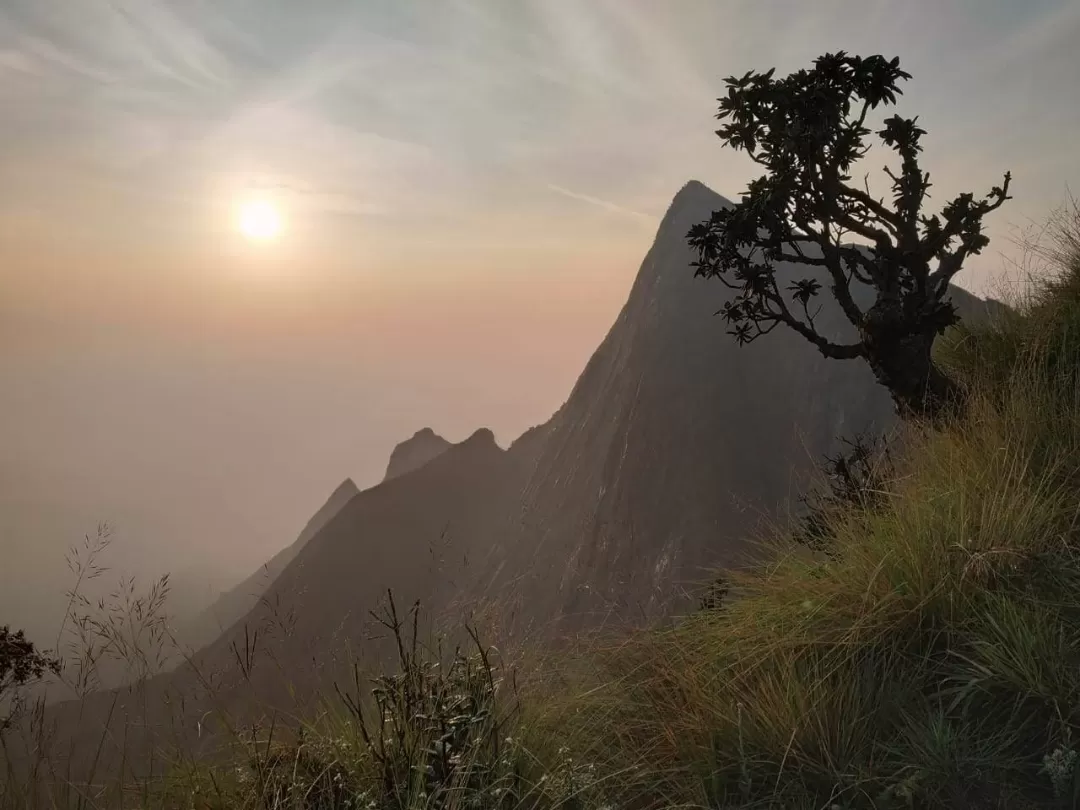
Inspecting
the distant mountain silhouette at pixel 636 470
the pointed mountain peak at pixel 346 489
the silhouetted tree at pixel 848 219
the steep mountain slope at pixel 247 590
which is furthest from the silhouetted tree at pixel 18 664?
the pointed mountain peak at pixel 346 489

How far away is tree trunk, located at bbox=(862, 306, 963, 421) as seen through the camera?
763 cm

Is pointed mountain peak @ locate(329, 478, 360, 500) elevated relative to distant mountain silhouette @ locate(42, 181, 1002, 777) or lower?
elevated

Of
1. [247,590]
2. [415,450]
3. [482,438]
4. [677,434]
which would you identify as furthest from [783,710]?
[247,590]

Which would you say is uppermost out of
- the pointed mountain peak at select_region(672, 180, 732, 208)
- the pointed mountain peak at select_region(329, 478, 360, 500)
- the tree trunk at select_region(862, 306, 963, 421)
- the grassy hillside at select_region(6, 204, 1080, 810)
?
the pointed mountain peak at select_region(672, 180, 732, 208)

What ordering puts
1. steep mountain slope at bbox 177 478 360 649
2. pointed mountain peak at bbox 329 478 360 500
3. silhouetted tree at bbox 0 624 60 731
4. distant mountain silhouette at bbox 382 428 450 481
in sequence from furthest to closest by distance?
1. pointed mountain peak at bbox 329 478 360 500
2. distant mountain silhouette at bbox 382 428 450 481
3. steep mountain slope at bbox 177 478 360 649
4. silhouetted tree at bbox 0 624 60 731

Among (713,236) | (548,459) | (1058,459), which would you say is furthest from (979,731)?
(548,459)

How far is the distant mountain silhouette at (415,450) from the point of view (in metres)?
98.9

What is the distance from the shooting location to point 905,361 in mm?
7777

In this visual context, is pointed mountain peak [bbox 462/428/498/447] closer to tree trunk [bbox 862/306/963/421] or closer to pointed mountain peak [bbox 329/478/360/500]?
pointed mountain peak [bbox 329/478/360/500]

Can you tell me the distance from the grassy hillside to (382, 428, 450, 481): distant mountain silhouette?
9542cm

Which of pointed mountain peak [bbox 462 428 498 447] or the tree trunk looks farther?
pointed mountain peak [bbox 462 428 498 447]

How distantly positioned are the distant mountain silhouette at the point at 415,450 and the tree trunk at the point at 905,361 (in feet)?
303

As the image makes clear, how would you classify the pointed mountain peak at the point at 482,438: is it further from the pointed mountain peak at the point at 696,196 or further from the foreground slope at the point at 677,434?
the pointed mountain peak at the point at 696,196

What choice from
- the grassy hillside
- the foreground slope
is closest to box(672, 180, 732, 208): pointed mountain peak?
the foreground slope
